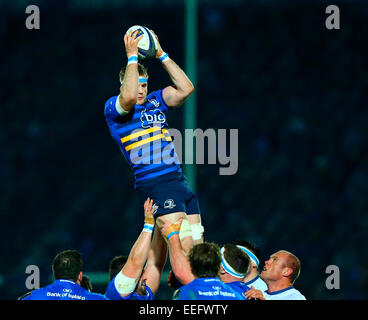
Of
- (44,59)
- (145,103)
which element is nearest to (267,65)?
(44,59)

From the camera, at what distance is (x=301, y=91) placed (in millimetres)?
13250

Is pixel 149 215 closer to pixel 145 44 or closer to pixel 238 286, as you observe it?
pixel 238 286

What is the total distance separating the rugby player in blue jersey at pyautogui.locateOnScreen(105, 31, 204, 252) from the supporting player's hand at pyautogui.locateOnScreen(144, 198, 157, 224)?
56 mm

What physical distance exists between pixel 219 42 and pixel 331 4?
1.96 metres

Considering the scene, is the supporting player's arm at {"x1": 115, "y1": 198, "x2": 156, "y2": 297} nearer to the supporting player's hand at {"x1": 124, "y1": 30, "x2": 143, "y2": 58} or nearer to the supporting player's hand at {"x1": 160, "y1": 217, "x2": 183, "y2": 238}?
the supporting player's hand at {"x1": 160, "y1": 217, "x2": 183, "y2": 238}

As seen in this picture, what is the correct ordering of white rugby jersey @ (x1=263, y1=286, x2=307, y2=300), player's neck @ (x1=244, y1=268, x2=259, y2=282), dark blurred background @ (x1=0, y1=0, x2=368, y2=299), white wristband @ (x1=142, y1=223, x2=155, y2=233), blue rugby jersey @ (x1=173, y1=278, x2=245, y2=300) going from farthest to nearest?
dark blurred background @ (x1=0, y1=0, x2=368, y2=299)
player's neck @ (x1=244, y1=268, x2=259, y2=282)
white rugby jersey @ (x1=263, y1=286, x2=307, y2=300)
white wristband @ (x1=142, y1=223, x2=155, y2=233)
blue rugby jersey @ (x1=173, y1=278, x2=245, y2=300)

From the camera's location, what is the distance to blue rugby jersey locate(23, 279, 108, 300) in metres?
5.91

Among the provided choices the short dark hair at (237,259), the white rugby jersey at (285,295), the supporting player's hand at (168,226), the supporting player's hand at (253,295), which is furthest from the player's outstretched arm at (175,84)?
the white rugby jersey at (285,295)

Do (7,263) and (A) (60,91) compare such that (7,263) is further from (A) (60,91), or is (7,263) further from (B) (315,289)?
(B) (315,289)

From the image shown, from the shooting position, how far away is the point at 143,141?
6.39m

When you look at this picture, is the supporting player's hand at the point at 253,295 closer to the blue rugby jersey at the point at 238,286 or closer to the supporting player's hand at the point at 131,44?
the blue rugby jersey at the point at 238,286

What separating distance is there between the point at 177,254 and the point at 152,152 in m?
0.89

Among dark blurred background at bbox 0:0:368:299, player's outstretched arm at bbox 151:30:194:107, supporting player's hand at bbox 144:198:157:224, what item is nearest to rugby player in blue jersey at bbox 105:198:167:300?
supporting player's hand at bbox 144:198:157:224

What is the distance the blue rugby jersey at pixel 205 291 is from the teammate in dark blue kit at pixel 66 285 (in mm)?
715
